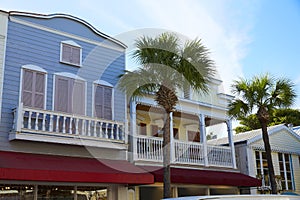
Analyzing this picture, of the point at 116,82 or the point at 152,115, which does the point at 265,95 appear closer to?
the point at 152,115

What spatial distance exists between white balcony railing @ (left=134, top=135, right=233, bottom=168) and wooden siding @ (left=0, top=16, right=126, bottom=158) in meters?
1.18

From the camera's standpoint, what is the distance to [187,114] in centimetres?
2011

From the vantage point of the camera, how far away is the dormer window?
49.4ft

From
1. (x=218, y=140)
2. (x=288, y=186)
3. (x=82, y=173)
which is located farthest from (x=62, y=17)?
(x=288, y=186)

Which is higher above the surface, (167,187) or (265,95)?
(265,95)

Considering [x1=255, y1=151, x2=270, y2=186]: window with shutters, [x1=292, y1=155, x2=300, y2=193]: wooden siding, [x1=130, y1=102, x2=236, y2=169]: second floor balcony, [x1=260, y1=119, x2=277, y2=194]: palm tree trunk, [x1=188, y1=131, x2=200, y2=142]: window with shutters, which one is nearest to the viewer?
[x1=130, y1=102, x2=236, y2=169]: second floor balcony

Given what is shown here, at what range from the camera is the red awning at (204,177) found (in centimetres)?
1537

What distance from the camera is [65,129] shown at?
1362 cm

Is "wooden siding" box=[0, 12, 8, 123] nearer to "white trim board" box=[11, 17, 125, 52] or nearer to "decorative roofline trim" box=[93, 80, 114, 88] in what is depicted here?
"white trim board" box=[11, 17, 125, 52]

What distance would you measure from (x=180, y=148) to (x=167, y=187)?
5423 mm

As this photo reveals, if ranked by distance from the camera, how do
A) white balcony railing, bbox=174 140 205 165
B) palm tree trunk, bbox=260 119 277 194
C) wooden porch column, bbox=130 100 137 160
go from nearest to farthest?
1. wooden porch column, bbox=130 100 137 160
2. palm tree trunk, bbox=260 119 277 194
3. white balcony railing, bbox=174 140 205 165

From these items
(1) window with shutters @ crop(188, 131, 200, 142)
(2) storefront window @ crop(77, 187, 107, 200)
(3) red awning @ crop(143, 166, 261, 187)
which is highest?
(1) window with shutters @ crop(188, 131, 200, 142)

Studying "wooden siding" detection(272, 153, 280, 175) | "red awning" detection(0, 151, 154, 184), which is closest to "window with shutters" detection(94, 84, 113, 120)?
"red awning" detection(0, 151, 154, 184)

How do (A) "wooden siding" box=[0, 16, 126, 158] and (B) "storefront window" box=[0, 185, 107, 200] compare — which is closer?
(B) "storefront window" box=[0, 185, 107, 200]
